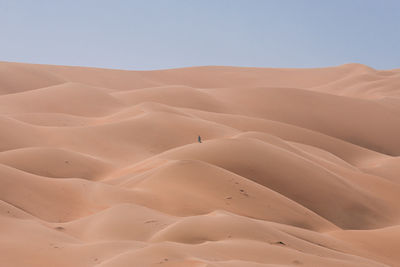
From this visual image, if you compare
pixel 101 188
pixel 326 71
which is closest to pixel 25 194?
pixel 101 188

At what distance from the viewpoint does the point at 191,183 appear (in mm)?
12391

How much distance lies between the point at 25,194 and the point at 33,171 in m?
3.23

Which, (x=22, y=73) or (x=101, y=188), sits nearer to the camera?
(x=101, y=188)

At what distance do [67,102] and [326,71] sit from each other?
44.4 meters

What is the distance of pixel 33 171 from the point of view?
46.3 feet

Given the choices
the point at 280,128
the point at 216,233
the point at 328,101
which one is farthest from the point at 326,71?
the point at 216,233

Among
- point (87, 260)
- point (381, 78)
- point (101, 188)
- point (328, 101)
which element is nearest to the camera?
point (87, 260)

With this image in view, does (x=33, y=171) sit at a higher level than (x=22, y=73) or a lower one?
lower

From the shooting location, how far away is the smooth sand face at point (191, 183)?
7.63 metres

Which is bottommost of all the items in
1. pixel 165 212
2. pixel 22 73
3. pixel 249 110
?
pixel 165 212

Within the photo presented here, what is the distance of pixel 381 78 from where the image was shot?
56.1 m

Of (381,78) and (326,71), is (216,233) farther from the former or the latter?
(326,71)

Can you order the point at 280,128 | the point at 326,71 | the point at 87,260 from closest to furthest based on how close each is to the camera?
the point at 87,260 < the point at 280,128 < the point at 326,71

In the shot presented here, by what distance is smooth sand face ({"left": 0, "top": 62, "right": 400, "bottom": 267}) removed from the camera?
7629mm
